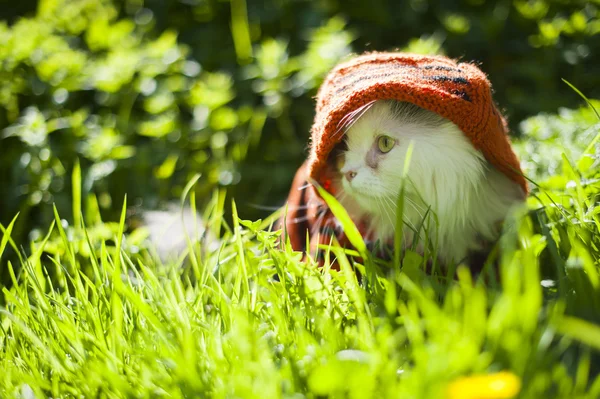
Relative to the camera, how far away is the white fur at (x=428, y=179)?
1.20 metres

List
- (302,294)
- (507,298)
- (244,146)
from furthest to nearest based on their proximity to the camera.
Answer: (244,146) < (302,294) < (507,298)

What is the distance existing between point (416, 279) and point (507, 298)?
312 millimetres

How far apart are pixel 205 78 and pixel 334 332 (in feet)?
6.27

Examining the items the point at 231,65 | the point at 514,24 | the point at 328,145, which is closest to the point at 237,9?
the point at 231,65

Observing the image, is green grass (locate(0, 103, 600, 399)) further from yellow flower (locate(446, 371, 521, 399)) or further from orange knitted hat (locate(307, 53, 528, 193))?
orange knitted hat (locate(307, 53, 528, 193))

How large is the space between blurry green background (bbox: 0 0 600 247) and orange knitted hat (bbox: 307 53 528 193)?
3.26 ft

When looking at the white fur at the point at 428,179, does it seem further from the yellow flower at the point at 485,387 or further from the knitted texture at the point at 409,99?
the yellow flower at the point at 485,387

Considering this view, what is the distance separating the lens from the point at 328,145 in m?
1.26

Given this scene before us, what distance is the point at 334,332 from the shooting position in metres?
0.93

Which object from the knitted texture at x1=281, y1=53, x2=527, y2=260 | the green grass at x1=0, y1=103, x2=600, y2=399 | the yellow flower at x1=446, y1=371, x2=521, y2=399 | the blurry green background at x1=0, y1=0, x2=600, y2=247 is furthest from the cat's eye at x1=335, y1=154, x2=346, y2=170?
the blurry green background at x1=0, y1=0, x2=600, y2=247

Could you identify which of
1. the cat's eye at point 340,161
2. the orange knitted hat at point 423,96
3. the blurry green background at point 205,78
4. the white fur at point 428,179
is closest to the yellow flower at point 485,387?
the white fur at point 428,179

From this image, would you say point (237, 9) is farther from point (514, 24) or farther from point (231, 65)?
point (514, 24)

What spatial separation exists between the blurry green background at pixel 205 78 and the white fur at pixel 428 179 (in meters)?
1.04

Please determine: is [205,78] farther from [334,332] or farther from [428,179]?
[334,332]
